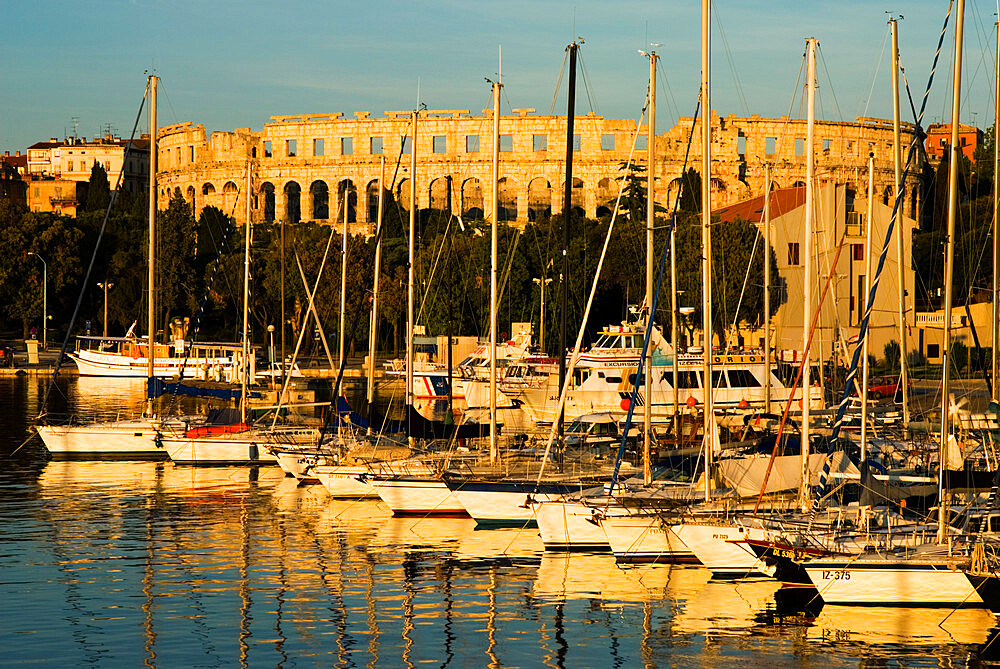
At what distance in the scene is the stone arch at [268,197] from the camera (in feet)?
362

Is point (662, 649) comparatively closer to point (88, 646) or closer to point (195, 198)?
point (88, 646)

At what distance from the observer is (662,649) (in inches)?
664

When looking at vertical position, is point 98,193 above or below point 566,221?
above

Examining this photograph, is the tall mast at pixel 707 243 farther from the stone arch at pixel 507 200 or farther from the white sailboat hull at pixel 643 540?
the stone arch at pixel 507 200

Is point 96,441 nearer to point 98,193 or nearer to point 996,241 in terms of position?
point 996,241

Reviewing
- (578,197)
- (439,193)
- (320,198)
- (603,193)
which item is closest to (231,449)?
(603,193)

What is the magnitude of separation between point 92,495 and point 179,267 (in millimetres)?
48172

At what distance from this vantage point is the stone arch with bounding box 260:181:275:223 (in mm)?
110375

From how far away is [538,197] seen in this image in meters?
106

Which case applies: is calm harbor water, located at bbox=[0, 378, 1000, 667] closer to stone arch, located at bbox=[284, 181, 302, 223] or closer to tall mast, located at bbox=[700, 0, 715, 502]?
tall mast, located at bbox=[700, 0, 715, 502]

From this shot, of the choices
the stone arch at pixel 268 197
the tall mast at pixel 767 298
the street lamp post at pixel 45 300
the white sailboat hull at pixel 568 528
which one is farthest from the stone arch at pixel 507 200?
the white sailboat hull at pixel 568 528

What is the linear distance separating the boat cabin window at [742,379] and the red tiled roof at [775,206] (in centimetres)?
1948

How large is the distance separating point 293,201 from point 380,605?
9662cm

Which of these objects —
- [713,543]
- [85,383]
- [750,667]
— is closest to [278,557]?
[713,543]
